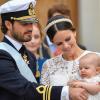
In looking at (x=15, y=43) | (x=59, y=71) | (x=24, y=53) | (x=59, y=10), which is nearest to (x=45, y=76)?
(x=59, y=71)

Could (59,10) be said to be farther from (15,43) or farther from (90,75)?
(90,75)

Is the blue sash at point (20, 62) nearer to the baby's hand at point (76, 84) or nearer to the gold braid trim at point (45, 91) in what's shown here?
the gold braid trim at point (45, 91)

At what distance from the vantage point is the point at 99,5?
Result: 8242 mm

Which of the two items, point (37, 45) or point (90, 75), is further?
point (37, 45)

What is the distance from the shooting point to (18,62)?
4.25 meters

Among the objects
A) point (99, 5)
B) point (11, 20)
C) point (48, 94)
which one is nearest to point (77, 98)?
point (48, 94)

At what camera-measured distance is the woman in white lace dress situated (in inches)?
174

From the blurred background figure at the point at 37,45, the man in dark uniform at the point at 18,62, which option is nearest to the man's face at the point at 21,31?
the man in dark uniform at the point at 18,62

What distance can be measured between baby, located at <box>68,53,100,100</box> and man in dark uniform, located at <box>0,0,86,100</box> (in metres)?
0.12

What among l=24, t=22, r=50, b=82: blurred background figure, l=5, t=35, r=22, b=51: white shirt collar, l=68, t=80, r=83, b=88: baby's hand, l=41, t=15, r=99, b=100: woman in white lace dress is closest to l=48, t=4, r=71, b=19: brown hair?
l=24, t=22, r=50, b=82: blurred background figure

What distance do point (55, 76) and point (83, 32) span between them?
158 inches

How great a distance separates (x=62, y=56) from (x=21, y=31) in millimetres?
463

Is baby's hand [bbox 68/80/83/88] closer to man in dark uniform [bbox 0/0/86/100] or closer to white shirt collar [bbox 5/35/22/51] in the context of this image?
man in dark uniform [bbox 0/0/86/100]

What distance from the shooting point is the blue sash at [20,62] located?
424 cm
